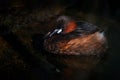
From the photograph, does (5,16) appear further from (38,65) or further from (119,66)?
(119,66)

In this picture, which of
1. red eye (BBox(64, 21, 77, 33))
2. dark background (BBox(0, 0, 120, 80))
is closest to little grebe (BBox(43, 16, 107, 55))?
red eye (BBox(64, 21, 77, 33))

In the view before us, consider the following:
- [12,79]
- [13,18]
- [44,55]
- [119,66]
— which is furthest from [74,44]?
[13,18]

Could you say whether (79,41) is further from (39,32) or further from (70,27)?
(39,32)

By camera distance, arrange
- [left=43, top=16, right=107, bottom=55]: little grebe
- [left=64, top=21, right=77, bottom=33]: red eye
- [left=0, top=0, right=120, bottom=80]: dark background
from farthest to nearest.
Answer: [left=64, top=21, right=77, bottom=33]: red eye
[left=43, top=16, right=107, bottom=55]: little grebe
[left=0, top=0, right=120, bottom=80]: dark background

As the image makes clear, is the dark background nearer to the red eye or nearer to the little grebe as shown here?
the little grebe

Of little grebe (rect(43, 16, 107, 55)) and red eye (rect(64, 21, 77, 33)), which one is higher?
red eye (rect(64, 21, 77, 33))

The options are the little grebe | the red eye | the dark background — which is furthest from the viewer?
the red eye

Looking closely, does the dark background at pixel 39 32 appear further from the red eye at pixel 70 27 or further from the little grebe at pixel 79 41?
the red eye at pixel 70 27

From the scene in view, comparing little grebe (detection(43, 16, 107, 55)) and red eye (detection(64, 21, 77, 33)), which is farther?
red eye (detection(64, 21, 77, 33))
